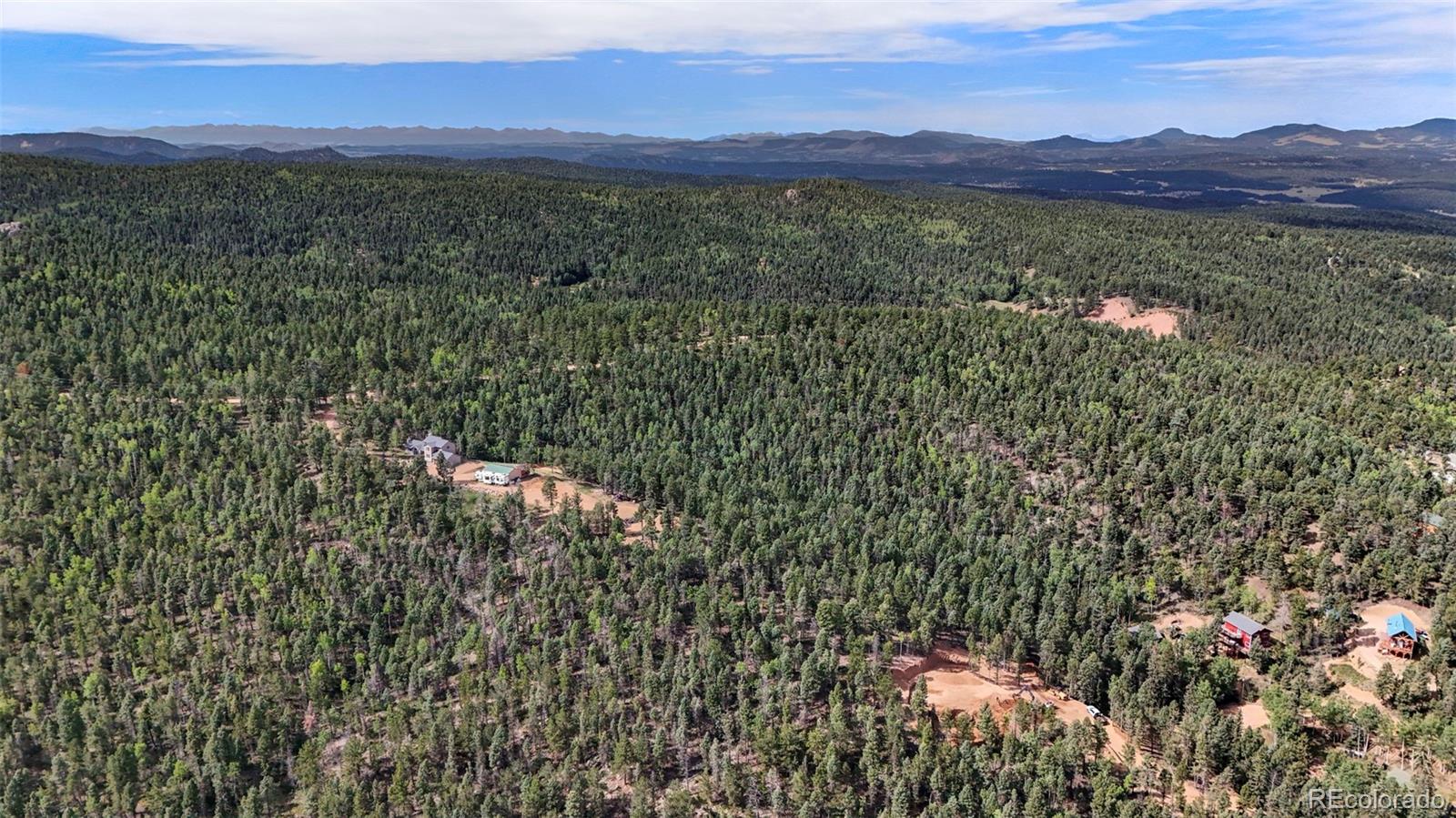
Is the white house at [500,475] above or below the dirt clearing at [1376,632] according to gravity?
above

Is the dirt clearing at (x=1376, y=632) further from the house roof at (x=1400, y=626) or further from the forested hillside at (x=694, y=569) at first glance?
the house roof at (x=1400, y=626)

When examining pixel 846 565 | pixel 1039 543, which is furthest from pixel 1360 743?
pixel 846 565

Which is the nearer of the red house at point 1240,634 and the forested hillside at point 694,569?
the forested hillside at point 694,569

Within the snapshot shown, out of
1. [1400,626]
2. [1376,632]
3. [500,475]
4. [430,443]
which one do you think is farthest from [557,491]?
[1400,626]

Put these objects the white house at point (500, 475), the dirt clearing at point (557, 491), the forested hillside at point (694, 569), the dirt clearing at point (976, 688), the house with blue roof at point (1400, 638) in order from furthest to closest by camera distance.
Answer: the white house at point (500, 475) → the dirt clearing at point (557, 491) → the house with blue roof at point (1400, 638) → the dirt clearing at point (976, 688) → the forested hillside at point (694, 569)

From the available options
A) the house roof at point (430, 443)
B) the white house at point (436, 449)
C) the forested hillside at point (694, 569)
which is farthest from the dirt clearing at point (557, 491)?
the house roof at point (430, 443)

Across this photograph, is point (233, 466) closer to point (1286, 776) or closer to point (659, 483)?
point (659, 483)

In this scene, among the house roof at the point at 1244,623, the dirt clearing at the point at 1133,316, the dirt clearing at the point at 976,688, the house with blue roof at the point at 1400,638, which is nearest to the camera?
the dirt clearing at the point at 976,688

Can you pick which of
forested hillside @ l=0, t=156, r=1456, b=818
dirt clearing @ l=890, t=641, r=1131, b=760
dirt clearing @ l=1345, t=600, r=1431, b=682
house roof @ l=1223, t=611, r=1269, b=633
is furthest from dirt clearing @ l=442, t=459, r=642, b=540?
dirt clearing @ l=1345, t=600, r=1431, b=682
